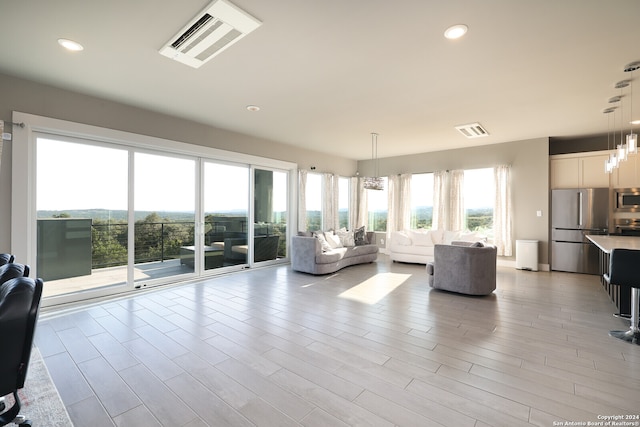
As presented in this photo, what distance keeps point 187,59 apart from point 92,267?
10.9ft

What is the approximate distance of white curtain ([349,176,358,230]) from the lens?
9.46 m

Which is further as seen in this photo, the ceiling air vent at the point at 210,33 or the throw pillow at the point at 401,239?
the throw pillow at the point at 401,239

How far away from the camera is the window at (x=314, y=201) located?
26.3ft

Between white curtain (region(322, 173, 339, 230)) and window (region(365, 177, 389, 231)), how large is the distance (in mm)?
1448

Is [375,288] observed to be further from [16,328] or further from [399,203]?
[16,328]

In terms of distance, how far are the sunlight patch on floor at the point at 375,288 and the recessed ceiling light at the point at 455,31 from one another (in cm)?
335

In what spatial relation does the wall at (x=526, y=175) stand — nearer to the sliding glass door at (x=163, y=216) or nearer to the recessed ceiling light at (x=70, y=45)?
the sliding glass door at (x=163, y=216)

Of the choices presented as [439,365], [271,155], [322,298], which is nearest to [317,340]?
[439,365]

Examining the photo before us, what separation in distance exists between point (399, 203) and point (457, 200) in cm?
166

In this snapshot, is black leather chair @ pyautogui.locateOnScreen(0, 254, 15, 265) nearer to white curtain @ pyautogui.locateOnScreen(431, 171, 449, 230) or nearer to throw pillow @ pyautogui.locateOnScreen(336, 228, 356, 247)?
throw pillow @ pyautogui.locateOnScreen(336, 228, 356, 247)

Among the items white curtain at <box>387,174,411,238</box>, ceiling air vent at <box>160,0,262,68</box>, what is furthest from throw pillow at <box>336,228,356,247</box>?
ceiling air vent at <box>160,0,262,68</box>

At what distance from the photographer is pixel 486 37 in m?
2.69

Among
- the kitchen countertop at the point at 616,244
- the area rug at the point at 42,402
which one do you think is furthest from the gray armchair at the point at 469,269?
the area rug at the point at 42,402

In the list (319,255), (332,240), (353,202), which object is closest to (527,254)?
(332,240)
